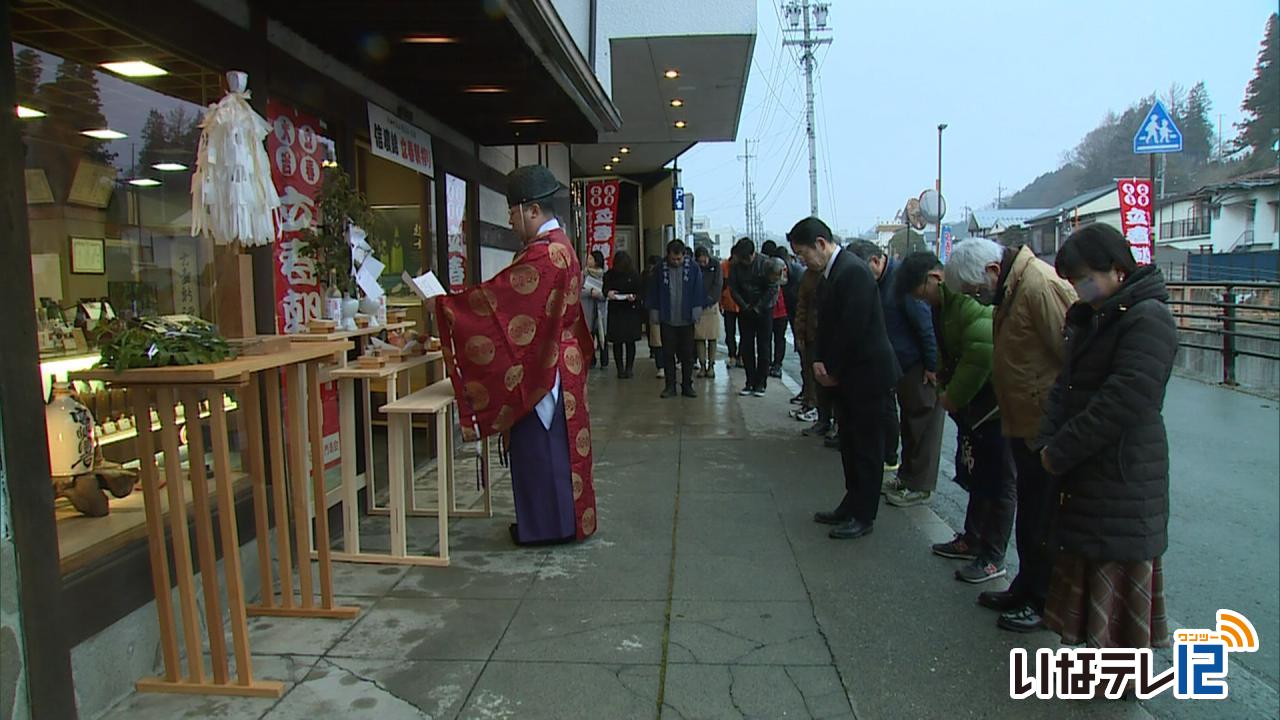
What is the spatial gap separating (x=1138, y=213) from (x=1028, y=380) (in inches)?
368

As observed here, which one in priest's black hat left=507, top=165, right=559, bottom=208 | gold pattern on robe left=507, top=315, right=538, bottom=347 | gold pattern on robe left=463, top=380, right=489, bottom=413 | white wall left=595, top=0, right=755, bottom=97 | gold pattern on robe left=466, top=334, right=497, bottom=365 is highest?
white wall left=595, top=0, right=755, bottom=97

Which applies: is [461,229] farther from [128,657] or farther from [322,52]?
[128,657]

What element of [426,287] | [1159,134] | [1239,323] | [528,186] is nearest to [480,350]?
[426,287]

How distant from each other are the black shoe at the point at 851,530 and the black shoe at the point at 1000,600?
981mm

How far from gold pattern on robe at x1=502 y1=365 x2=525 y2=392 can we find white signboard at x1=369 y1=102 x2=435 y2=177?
6.91ft

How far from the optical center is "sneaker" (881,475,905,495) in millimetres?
5664

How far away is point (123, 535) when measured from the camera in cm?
305

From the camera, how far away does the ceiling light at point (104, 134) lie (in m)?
3.24

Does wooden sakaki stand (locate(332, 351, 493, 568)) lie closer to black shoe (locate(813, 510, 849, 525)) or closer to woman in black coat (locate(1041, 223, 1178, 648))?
black shoe (locate(813, 510, 849, 525))

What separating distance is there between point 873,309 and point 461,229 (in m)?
4.12

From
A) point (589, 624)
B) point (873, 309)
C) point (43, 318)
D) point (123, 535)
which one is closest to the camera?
point (43, 318)

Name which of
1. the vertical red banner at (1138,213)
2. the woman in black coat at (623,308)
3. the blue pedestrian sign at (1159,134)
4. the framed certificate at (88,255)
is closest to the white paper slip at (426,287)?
the framed certificate at (88,255)

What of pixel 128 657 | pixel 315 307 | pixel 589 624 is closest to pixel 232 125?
pixel 315 307

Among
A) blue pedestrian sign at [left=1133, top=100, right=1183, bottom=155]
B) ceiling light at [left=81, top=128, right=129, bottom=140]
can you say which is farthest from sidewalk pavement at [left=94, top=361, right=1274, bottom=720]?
blue pedestrian sign at [left=1133, top=100, right=1183, bottom=155]
